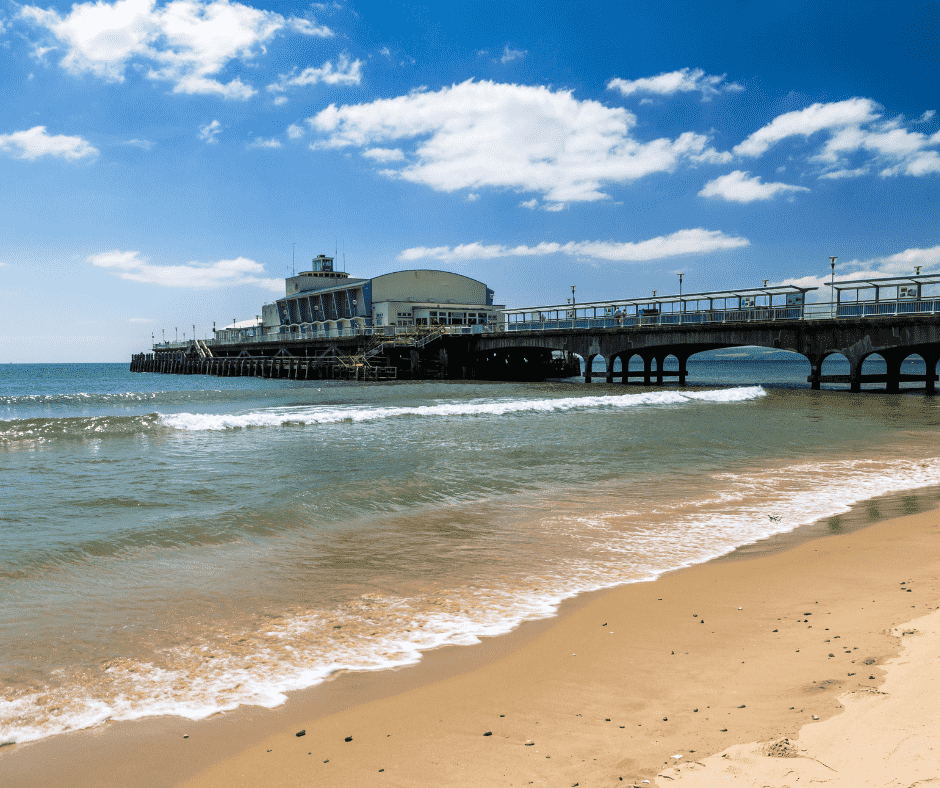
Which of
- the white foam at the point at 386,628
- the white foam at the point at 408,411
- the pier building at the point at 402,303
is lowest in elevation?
the white foam at the point at 386,628

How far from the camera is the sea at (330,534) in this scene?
206 inches

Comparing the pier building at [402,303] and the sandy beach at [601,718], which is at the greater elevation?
the pier building at [402,303]

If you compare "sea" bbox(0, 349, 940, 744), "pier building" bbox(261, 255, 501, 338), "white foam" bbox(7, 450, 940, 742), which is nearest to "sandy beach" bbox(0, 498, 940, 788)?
"white foam" bbox(7, 450, 940, 742)

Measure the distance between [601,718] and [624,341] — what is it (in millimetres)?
47010

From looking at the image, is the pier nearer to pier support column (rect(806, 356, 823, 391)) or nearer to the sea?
pier support column (rect(806, 356, 823, 391))

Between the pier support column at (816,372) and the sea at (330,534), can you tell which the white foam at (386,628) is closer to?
the sea at (330,534)

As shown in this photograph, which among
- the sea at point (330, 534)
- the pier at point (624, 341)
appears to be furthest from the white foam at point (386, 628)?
the pier at point (624, 341)

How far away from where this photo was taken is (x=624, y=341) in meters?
49.6

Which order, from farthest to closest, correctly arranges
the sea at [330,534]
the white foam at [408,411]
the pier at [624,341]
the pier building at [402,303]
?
the pier building at [402,303] → the pier at [624,341] → the white foam at [408,411] → the sea at [330,534]

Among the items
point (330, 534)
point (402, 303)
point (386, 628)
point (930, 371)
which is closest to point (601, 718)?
point (386, 628)

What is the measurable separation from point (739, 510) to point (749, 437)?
10402 mm

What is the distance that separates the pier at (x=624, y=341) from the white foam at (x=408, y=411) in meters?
6.14

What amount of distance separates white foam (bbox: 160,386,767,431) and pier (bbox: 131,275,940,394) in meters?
6.14

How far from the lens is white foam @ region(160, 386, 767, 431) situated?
2516 centimetres
